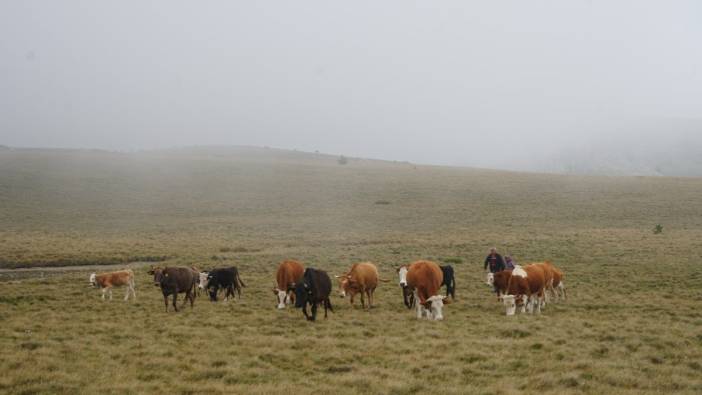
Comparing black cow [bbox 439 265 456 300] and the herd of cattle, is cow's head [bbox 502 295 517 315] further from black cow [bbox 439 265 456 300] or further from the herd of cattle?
black cow [bbox 439 265 456 300]

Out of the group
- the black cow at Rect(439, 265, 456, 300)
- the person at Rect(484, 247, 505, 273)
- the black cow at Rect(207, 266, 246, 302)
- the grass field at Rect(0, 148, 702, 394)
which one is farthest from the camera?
the person at Rect(484, 247, 505, 273)

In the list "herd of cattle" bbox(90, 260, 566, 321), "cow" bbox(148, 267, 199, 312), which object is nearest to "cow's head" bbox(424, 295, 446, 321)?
"herd of cattle" bbox(90, 260, 566, 321)

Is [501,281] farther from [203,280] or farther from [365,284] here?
[203,280]

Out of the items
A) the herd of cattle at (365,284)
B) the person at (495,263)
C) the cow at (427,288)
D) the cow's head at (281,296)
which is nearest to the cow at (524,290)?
the herd of cattle at (365,284)

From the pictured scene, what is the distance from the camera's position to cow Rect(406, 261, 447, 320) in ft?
51.9

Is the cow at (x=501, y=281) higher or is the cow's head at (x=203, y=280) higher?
the cow at (x=501, y=281)

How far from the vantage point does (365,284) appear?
18391mm

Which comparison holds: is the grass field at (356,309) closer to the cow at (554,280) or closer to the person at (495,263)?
the cow at (554,280)

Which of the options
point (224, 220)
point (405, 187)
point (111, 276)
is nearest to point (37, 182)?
point (224, 220)

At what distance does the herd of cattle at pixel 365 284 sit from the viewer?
16.0 m

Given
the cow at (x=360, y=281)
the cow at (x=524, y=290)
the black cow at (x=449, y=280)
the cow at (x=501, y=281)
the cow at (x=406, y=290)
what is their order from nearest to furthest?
the cow at (x=524, y=290) → the cow at (x=406, y=290) → the cow at (x=501, y=281) → the cow at (x=360, y=281) → the black cow at (x=449, y=280)

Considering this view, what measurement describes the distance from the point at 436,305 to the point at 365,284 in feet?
10.8

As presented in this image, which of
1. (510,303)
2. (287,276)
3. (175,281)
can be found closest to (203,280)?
(175,281)

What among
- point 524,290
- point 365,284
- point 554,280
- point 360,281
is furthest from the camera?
point 554,280
